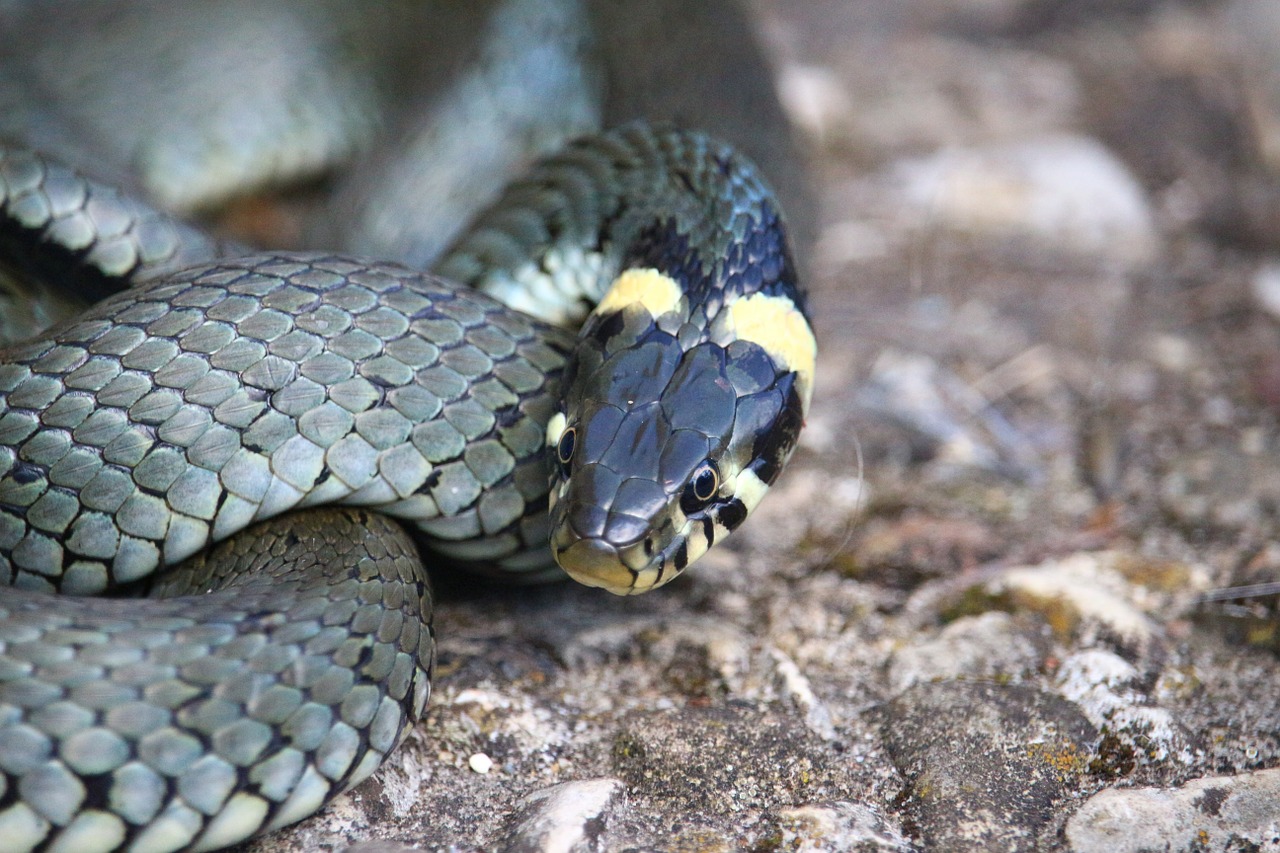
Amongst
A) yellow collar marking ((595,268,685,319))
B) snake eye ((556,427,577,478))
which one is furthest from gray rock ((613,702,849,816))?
yellow collar marking ((595,268,685,319))

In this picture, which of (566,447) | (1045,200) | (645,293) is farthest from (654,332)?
(1045,200)

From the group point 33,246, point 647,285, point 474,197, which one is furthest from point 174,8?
point 647,285

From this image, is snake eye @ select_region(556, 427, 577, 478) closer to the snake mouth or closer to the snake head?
the snake head

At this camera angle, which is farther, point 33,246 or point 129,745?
point 33,246

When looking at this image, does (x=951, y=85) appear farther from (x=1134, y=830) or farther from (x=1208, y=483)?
(x=1134, y=830)

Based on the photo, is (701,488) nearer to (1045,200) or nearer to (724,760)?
(724,760)

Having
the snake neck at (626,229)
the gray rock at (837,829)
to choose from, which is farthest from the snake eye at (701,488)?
the gray rock at (837,829)
